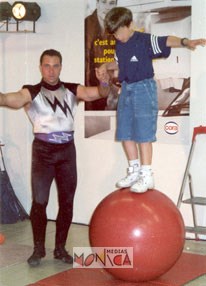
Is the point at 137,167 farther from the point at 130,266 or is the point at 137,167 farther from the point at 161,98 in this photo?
the point at 161,98

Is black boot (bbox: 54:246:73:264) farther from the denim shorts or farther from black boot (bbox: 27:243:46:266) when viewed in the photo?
the denim shorts

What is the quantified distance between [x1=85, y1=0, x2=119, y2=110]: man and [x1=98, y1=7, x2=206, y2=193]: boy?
192 cm

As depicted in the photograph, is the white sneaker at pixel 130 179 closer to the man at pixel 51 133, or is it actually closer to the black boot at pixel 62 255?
the man at pixel 51 133

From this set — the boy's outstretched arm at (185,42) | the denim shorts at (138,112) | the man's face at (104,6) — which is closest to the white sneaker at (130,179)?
the denim shorts at (138,112)

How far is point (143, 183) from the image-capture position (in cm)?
393

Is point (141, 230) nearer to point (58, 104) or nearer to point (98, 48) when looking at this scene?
point (58, 104)

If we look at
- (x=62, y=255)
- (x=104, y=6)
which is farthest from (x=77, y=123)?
(x=62, y=255)

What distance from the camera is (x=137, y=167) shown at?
13.6 feet

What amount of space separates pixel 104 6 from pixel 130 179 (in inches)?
101

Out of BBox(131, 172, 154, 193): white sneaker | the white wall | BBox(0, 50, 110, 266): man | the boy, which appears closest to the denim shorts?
the boy

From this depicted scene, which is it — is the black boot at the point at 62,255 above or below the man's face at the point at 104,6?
below

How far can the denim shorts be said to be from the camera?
3.91m

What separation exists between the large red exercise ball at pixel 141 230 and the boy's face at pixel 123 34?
108 centimetres

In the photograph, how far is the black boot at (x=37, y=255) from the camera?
15.9 feet
